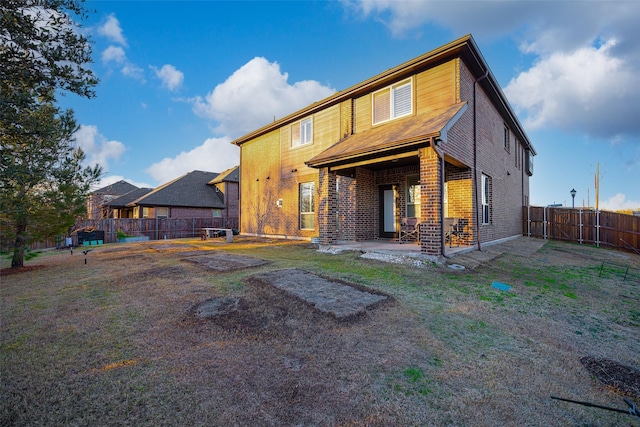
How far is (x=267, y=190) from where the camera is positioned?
1493cm

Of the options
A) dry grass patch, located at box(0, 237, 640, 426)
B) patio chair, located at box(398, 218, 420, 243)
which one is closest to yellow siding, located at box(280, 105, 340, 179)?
patio chair, located at box(398, 218, 420, 243)

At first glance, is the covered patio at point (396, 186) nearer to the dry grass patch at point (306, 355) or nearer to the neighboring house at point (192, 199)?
the dry grass patch at point (306, 355)

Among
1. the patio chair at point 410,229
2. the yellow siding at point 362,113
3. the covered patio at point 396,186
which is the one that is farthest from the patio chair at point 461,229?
the yellow siding at point 362,113

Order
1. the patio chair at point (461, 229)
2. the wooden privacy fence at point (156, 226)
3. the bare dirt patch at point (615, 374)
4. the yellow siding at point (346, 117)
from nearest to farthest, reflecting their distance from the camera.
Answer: the bare dirt patch at point (615, 374)
the patio chair at point (461, 229)
the yellow siding at point (346, 117)
the wooden privacy fence at point (156, 226)

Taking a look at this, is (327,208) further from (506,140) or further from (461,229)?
(506,140)

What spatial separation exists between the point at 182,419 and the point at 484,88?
12.2m

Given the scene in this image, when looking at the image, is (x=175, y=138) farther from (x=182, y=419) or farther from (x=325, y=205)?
(x=182, y=419)

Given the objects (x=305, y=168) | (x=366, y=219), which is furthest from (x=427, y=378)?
(x=305, y=168)

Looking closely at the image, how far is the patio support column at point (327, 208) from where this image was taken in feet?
30.6

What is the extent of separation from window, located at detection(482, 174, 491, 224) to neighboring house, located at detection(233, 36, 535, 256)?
41mm

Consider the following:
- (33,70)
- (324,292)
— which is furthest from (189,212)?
(324,292)

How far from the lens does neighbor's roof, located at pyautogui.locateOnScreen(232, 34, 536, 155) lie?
789 cm

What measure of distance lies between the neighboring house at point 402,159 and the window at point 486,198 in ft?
0.14

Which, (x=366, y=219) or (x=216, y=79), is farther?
(x=216, y=79)
